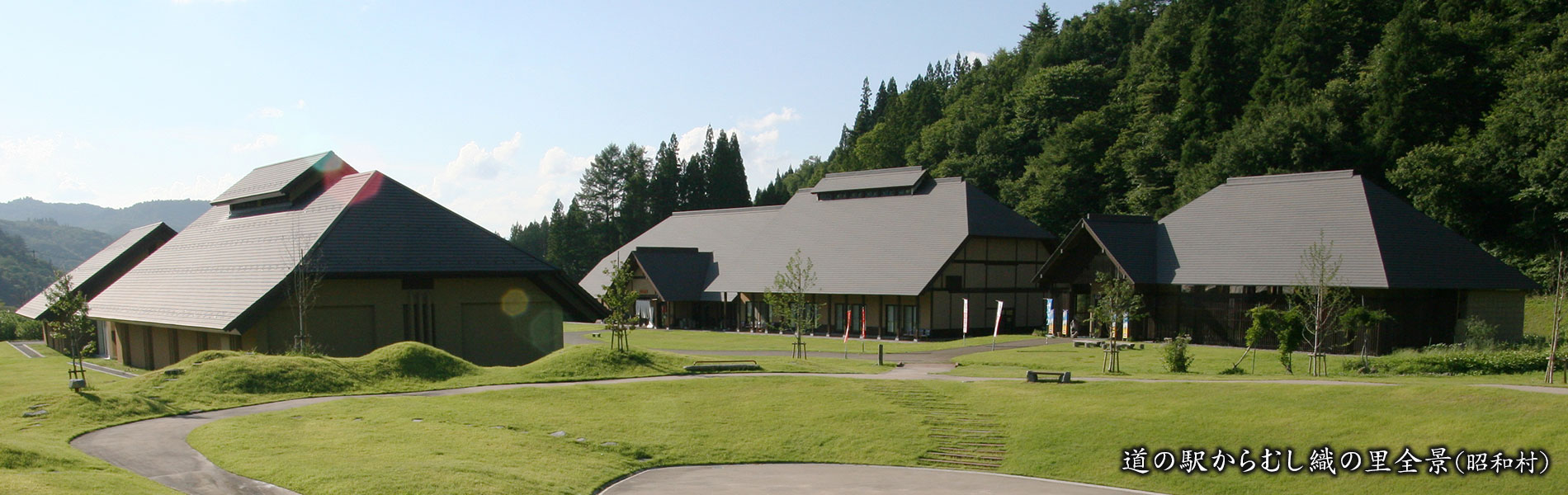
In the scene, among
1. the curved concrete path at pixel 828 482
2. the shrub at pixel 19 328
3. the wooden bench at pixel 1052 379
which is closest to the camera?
the curved concrete path at pixel 828 482

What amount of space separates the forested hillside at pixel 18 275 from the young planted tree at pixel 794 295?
125 metres

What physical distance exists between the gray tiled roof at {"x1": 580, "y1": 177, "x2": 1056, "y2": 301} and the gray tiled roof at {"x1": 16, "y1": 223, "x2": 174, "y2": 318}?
1048 inches

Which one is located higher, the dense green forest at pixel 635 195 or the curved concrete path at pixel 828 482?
the dense green forest at pixel 635 195

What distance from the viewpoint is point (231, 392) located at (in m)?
23.6

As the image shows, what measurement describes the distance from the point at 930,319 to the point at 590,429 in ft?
102

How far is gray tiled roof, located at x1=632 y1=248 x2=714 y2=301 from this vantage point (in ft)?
197

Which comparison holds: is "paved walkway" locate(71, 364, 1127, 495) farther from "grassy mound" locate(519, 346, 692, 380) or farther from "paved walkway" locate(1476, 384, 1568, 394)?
"paved walkway" locate(1476, 384, 1568, 394)

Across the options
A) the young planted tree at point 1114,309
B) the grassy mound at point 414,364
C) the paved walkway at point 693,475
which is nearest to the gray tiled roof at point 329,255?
the grassy mound at point 414,364

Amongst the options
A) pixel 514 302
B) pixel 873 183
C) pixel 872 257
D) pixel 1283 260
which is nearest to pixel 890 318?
pixel 872 257

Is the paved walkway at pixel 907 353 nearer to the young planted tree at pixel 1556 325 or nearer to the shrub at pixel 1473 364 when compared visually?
the shrub at pixel 1473 364

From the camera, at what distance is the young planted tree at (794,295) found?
136 feet

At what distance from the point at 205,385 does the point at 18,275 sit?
170 meters

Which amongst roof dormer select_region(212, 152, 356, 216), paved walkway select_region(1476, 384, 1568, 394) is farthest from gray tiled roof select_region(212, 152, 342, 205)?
paved walkway select_region(1476, 384, 1568, 394)

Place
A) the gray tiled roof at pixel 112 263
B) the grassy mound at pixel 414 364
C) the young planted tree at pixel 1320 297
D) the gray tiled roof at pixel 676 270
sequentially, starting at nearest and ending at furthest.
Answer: the grassy mound at pixel 414 364 < the young planted tree at pixel 1320 297 < the gray tiled roof at pixel 112 263 < the gray tiled roof at pixel 676 270
